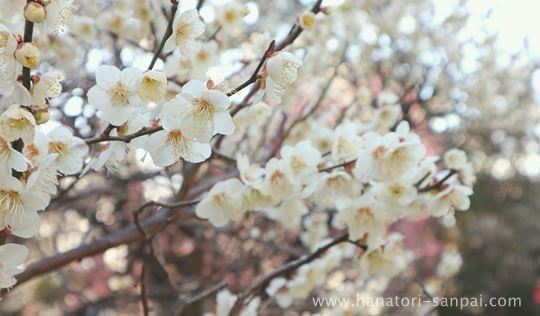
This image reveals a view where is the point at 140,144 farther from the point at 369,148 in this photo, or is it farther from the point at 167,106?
the point at 369,148

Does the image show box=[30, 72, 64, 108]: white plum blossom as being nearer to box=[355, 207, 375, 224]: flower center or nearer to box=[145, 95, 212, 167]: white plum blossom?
box=[145, 95, 212, 167]: white plum blossom

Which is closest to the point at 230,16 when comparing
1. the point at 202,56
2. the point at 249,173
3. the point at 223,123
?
A: the point at 202,56

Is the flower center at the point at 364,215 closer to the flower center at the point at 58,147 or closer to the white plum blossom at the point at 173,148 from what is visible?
the white plum blossom at the point at 173,148

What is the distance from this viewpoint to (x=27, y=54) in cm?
81

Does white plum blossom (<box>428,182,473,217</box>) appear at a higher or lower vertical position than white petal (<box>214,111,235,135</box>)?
lower

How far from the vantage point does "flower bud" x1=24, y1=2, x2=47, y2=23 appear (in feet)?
2.66

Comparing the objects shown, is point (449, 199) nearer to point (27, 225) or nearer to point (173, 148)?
point (173, 148)

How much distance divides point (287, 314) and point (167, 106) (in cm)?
163

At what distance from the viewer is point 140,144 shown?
100 cm

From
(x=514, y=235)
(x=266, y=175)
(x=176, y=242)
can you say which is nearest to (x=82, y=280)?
(x=176, y=242)

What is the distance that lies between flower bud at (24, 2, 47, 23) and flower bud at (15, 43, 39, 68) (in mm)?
40

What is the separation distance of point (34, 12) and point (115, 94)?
0.22m

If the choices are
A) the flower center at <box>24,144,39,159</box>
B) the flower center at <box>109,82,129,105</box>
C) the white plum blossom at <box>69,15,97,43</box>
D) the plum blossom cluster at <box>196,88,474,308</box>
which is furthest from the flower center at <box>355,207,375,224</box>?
the white plum blossom at <box>69,15,97,43</box>

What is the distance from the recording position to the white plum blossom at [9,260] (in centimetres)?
94
